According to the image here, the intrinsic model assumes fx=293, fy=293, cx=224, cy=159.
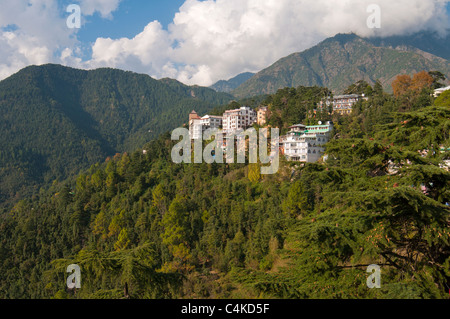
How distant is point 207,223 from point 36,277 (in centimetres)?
2900

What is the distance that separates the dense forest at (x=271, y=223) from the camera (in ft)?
19.0

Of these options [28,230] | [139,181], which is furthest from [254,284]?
[28,230]

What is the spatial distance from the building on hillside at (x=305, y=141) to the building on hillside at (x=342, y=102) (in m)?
7.86

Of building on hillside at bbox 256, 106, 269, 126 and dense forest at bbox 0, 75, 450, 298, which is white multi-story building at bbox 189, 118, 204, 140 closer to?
dense forest at bbox 0, 75, 450, 298

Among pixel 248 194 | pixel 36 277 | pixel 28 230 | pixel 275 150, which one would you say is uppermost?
pixel 275 150

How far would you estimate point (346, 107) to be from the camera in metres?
50.9

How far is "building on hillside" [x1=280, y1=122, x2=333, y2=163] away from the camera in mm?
40062

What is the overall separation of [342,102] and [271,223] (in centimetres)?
3189

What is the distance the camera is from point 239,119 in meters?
57.0

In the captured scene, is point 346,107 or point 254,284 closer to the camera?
point 254,284
